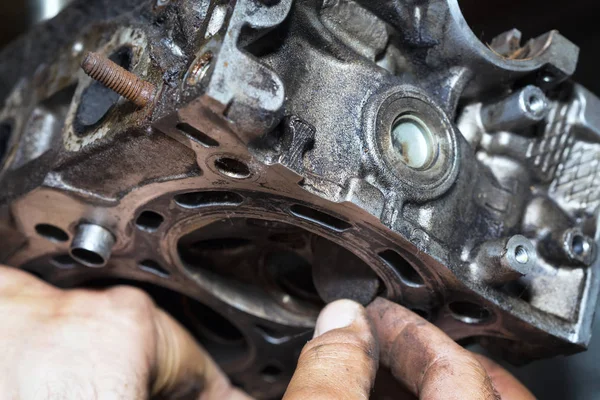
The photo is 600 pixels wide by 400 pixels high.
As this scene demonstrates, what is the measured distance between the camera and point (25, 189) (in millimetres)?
1261

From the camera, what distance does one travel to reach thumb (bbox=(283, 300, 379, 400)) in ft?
3.48

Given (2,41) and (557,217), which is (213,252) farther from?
(2,41)

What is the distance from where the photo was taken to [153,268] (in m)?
1.52

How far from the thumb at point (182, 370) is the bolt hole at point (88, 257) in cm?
28

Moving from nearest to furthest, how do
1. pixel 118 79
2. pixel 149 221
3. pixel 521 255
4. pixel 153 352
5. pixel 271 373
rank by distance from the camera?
pixel 118 79 < pixel 521 255 < pixel 149 221 < pixel 153 352 < pixel 271 373

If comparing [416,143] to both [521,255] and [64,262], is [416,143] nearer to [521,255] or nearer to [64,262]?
[521,255]

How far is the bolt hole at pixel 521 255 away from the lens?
3.64 feet

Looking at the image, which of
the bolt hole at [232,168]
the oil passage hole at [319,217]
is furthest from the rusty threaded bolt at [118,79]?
the oil passage hole at [319,217]

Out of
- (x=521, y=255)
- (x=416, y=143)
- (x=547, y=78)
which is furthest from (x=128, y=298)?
(x=547, y=78)

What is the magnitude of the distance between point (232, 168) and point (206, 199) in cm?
18

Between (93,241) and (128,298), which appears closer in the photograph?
(93,241)

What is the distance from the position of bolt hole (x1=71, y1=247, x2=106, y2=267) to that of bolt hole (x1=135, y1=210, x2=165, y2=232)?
0.39 ft

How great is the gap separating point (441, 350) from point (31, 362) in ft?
2.67

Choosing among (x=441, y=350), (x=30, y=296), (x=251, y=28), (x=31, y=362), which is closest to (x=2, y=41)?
(x=30, y=296)
